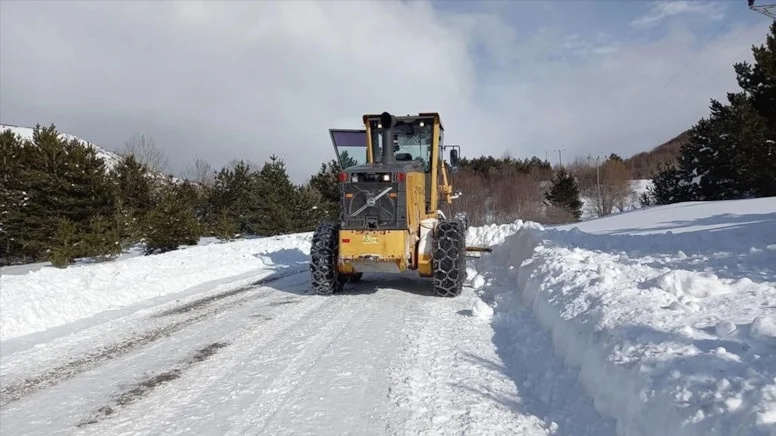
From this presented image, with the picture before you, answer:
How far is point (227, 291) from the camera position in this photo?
965 cm

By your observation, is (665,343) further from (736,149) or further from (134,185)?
(134,185)

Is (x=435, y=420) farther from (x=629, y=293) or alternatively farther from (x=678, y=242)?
(x=678, y=242)

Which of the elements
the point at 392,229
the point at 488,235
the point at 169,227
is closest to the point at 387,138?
the point at 392,229

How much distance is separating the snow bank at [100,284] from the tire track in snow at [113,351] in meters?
1.36

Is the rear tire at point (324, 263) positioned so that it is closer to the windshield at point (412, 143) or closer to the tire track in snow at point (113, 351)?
the tire track in snow at point (113, 351)

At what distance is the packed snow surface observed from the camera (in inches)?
132

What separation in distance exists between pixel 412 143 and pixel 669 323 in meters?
6.37

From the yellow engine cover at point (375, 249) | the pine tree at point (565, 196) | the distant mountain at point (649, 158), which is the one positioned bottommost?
the yellow engine cover at point (375, 249)

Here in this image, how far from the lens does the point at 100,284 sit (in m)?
9.15

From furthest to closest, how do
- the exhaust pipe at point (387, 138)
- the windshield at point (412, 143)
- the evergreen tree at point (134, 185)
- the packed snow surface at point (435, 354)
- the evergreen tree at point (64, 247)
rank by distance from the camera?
the evergreen tree at point (134, 185) < the evergreen tree at point (64, 247) < the windshield at point (412, 143) < the exhaust pipe at point (387, 138) < the packed snow surface at point (435, 354)

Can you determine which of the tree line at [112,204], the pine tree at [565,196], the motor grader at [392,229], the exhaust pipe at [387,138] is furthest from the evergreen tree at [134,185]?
the pine tree at [565,196]

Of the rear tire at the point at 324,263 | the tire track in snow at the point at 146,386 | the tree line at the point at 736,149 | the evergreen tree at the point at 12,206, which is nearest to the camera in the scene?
the tire track in snow at the point at 146,386

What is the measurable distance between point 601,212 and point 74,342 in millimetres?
57252

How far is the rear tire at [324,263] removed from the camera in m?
8.56
